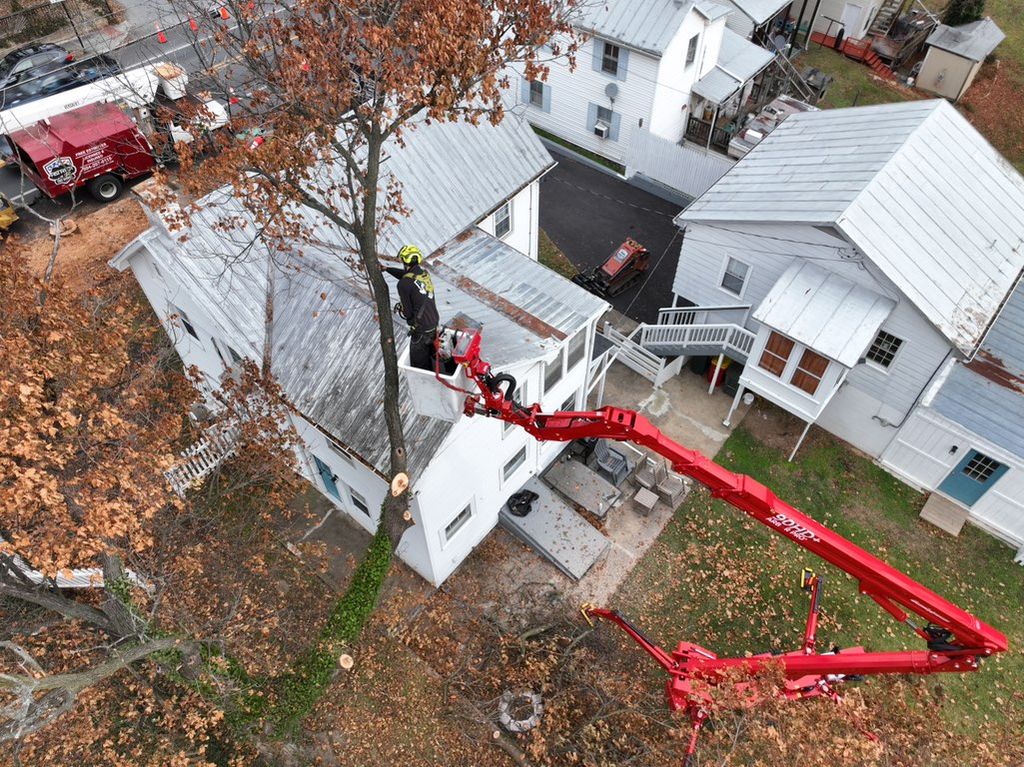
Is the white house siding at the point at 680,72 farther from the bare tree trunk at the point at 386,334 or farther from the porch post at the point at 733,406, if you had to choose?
the bare tree trunk at the point at 386,334

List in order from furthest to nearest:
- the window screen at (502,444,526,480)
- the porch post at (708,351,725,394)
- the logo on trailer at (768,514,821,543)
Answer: the porch post at (708,351,725,394) < the window screen at (502,444,526,480) < the logo on trailer at (768,514,821,543)

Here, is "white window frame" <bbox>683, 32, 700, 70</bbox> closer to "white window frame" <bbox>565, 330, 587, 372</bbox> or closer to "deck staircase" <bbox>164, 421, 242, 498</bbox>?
"white window frame" <bbox>565, 330, 587, 372</bbox>

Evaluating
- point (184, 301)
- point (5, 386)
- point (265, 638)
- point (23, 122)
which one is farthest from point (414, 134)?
point (23, 122)

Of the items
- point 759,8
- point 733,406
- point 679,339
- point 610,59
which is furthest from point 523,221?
point 759,8

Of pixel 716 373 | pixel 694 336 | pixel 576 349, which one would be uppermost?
pixel 576 349

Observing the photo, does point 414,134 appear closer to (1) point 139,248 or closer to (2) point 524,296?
(2) point 524,296

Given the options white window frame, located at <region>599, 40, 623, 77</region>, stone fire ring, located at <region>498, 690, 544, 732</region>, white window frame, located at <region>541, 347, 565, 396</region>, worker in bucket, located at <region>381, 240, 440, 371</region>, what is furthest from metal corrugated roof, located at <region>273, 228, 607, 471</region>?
white window frame, located at <region>599, 40, 623, 77</region>

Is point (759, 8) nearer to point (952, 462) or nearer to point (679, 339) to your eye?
point (679, 339)
